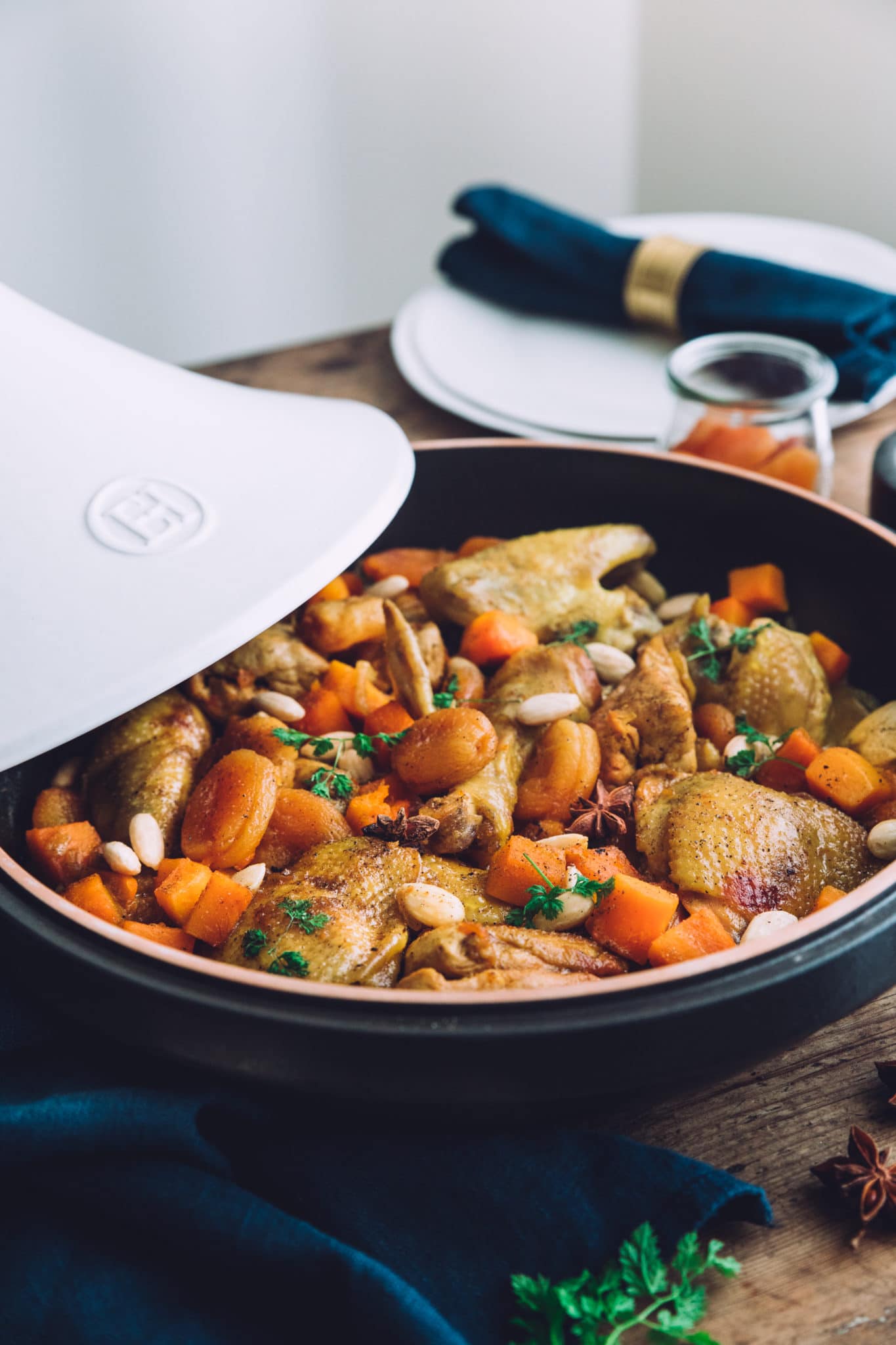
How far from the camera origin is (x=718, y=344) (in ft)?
7.27

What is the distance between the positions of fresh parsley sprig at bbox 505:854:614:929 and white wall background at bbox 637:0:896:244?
333 cm

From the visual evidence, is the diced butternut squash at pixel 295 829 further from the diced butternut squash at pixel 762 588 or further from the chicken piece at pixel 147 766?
the diced butternut squash at pixel 762 588

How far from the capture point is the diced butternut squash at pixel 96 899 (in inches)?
52.9

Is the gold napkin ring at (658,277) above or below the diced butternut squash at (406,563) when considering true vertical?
above

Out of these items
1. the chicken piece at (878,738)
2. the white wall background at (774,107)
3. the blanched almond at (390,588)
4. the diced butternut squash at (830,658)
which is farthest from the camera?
the white wall background at (774,107)

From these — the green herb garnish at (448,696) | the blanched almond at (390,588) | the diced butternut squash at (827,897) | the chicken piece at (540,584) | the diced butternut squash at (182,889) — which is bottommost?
the diced butternut squash at (182,889)

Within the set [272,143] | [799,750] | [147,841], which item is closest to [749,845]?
[799,750]

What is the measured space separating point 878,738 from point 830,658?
226 millimetres

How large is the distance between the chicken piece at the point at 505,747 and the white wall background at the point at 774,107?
293 centimetres

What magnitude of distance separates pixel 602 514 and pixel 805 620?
0.36m

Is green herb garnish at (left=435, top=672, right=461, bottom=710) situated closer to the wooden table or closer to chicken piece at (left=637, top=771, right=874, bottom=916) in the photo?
chicken piece at (left=637, top=771, right=874, bottom=916)

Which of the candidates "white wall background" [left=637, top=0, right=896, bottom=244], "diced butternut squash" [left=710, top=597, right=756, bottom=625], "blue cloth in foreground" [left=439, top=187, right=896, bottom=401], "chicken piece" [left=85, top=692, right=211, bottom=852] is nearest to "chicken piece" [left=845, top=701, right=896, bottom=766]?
"diced butternut squash" [left=710, top=597, right=756, bottom=625]

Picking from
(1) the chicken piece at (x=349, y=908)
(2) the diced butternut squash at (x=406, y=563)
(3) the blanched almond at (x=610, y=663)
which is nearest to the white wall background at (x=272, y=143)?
(2) the diced butternut squash at (x=406, y=563)

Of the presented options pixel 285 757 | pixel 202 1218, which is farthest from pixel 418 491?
pixel 202 1218
